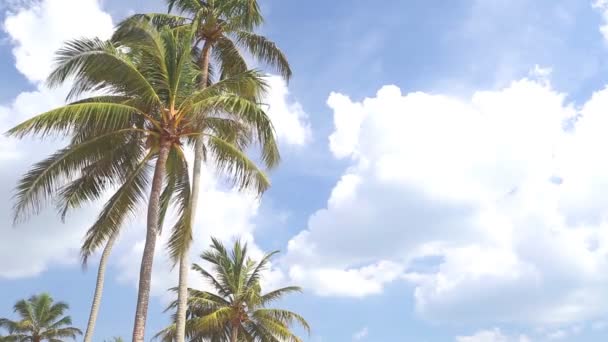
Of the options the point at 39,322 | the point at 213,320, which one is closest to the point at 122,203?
the point at 213,320

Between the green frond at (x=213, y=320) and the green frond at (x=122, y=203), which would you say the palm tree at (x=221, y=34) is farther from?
the green frond at (x=213, y=320)

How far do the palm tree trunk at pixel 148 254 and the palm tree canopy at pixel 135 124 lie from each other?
0.65m

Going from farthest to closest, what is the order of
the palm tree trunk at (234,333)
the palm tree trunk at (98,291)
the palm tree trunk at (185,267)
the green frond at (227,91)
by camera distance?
the palm tree trunk at (234,333) < the palm tree trunk at (98,291) < the palm tree trunk at (185,267) < the green frond at (227,91)

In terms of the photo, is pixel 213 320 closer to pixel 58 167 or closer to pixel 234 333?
pixel 234 333

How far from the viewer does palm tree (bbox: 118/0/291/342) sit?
2059cm

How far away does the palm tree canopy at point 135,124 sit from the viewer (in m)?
15.2

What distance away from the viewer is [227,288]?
32.0m

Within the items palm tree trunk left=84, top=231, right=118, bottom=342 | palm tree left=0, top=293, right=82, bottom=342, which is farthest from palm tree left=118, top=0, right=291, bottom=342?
palm tree left=0, top=293, right=82, bottom=342

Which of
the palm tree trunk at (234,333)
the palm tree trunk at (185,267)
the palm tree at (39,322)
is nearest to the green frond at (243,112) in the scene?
the palm tree trunk at (185,267)

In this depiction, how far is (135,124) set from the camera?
17.1 meters

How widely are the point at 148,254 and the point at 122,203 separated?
281 centimetres

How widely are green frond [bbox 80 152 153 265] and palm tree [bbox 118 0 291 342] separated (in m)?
1.88

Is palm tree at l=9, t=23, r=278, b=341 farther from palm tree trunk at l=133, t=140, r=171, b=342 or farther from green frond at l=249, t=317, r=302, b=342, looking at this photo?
green frond at l=249, t=317, r=302, b=342

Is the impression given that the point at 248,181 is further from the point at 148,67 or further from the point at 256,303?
the point at 256,303
